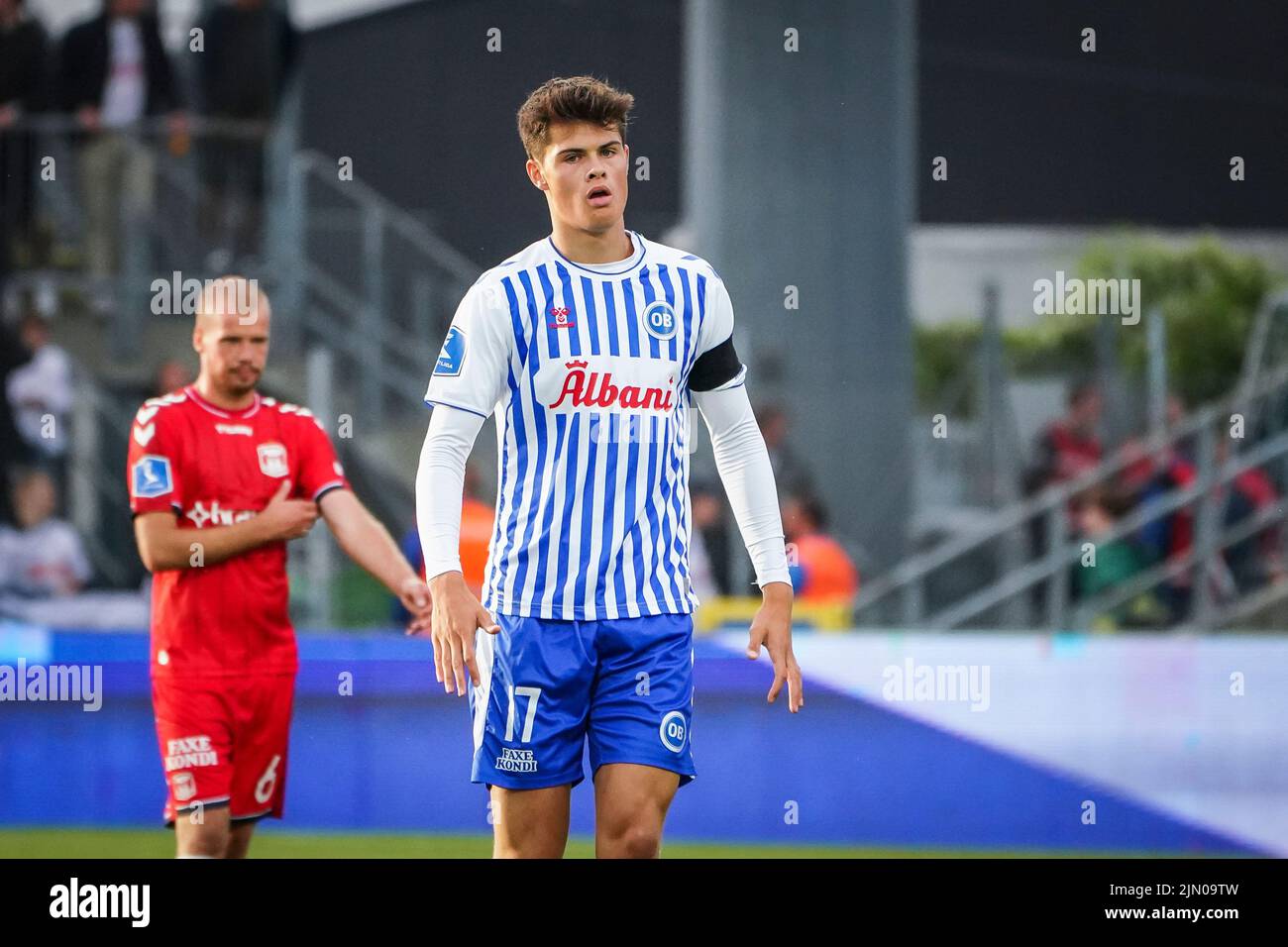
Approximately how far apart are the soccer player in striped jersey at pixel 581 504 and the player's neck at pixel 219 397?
1.07 m

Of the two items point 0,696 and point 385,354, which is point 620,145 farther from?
point 385,354

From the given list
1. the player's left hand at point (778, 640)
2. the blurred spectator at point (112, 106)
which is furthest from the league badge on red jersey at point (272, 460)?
the blurred spectator at point (112, 106)

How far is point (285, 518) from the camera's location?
182 inches

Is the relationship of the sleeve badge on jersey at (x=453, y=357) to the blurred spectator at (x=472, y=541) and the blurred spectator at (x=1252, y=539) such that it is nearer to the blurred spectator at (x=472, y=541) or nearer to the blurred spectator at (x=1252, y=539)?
the blurred spectator at (x=472, y=541)

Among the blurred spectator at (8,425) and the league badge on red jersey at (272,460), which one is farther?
the blurred spectator at (8,425)

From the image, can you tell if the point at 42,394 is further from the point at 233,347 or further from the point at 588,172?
the point at 588,172

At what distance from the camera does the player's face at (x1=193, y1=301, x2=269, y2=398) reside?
15.1 ft

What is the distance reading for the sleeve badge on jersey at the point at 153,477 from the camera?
4598 millimetres

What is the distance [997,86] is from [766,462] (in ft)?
25.6

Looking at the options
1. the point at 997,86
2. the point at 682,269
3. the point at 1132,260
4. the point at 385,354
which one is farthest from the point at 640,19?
the point at 1132,260

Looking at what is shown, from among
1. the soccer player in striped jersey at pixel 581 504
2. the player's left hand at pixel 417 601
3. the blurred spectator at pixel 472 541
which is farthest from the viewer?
the blurred spectator at pixel 472 541

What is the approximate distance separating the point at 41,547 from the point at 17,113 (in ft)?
6.68

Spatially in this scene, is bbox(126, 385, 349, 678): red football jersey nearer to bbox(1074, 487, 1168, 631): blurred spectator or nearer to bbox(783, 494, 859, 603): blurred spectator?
bbox(783, 494, 859, 603): blurred spectator

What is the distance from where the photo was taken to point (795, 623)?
6980mm
